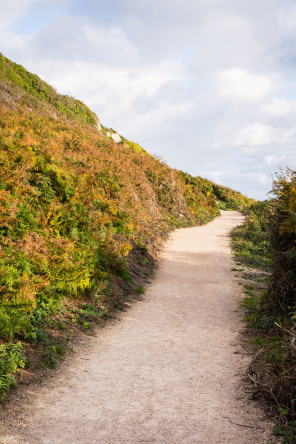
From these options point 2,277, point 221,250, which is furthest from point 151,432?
point 221,250

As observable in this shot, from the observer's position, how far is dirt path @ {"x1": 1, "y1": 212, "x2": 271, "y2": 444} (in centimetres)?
471

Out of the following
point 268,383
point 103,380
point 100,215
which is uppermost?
point 100,215

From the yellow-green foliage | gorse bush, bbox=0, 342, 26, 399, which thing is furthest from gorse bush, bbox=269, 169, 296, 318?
Answer: the yellow-green foliage

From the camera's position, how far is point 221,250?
1869cm

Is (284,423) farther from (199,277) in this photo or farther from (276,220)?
(199,277)

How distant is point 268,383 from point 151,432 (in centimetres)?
191

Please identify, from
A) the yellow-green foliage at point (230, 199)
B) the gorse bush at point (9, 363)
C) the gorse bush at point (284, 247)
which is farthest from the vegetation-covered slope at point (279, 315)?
the yellow-green foliage at point (230, 199)

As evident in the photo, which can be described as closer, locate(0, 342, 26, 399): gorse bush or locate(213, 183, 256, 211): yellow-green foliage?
locate(0, 342, 26, 399): gorse bush

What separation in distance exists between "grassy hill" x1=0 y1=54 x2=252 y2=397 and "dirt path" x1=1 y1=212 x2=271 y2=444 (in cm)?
64

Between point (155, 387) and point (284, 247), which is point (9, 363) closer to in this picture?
point (155, 387)

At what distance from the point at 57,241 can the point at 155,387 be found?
463 centimetres

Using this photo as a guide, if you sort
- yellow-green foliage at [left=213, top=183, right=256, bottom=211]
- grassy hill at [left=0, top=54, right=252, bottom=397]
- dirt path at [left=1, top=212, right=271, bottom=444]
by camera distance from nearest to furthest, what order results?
dirt path at [left=1, top=212, right=271, bottom=444] < grassy hill at [left=0, top=54, right=252, bottom=397] < yellow-green foliage at [left=213, top=183, right=256, bottom=211]

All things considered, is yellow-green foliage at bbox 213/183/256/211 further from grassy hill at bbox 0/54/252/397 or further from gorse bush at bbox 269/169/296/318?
gorse bush at bbox 269/169/296/318

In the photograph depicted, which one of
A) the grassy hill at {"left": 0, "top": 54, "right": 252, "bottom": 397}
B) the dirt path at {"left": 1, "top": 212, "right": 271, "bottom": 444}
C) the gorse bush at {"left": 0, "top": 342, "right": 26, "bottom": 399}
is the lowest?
the dirt path at {"left": 1, "top": 212, "right": 271, "bottom": 444}
